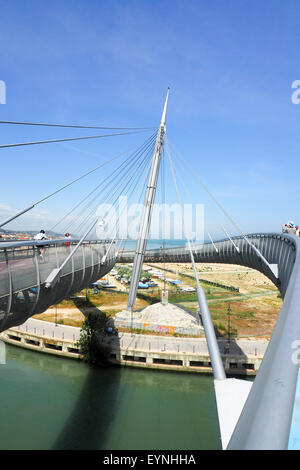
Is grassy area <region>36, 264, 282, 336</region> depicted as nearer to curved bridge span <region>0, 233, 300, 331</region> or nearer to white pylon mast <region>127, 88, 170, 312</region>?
white pylon mast <region>127, 88, 170, 312</region>

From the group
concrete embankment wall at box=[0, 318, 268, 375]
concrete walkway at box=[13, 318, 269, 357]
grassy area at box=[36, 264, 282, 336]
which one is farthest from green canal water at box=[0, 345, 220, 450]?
grassy area at box=[36, 264, 282, 336]

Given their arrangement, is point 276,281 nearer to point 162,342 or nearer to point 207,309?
point 207,309

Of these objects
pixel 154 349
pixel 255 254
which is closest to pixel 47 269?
pixel 255 254

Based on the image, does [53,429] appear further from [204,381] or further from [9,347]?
[9,347]

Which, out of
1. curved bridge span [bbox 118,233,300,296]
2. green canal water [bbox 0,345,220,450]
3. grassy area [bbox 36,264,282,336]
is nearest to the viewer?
curved bridge span [bbox 118,233,300,296]
